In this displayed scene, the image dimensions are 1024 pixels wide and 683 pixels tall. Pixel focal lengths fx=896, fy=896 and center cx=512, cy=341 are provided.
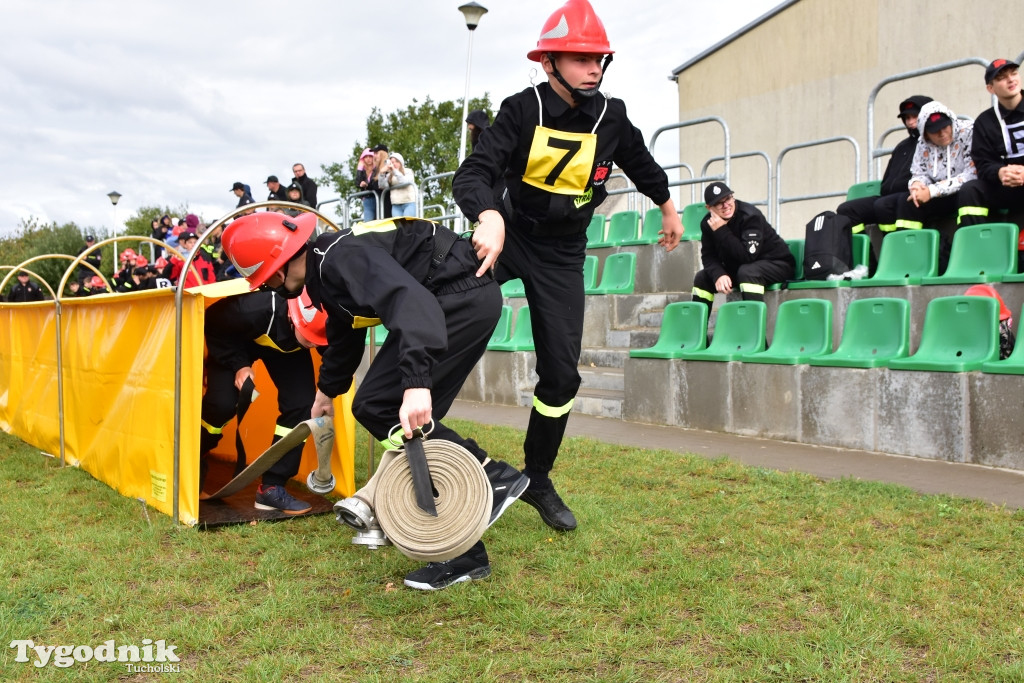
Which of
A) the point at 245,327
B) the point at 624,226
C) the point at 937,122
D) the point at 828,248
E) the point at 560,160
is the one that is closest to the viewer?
the point at 560,160

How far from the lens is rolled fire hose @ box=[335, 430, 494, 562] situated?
3.28 metres

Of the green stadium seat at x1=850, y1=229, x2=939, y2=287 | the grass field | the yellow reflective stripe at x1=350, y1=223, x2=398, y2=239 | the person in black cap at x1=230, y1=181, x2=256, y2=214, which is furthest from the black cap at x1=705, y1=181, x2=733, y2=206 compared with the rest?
the person in black cap at x1=230, y1=181, x2=256, y2=214

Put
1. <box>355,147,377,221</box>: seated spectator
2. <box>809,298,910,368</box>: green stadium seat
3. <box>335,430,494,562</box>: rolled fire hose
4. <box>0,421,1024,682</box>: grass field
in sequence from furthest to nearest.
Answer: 1. <box>355,147,377,221</box>: seated spectator
2. <box>809,298,910,368</box>: green stadium seat
3. <box>335,430,494,562</box>: rolled fire hose
4. <box>0,421,1024,682</box>: grass field

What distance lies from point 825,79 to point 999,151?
578 inches

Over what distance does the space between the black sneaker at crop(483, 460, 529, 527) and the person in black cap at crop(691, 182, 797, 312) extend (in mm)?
5173

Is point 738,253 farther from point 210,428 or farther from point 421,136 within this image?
point 421,136

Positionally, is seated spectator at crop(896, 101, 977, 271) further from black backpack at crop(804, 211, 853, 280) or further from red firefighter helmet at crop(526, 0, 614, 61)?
red firefighter helmet at crop(526, 0, 614, 61)

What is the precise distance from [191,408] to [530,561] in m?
2.10

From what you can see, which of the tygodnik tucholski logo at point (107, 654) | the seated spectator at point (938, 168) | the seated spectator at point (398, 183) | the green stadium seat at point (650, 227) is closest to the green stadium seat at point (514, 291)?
the green stadium seat at point (650, 227)

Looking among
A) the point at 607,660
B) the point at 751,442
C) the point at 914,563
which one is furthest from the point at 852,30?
the point at 607,660

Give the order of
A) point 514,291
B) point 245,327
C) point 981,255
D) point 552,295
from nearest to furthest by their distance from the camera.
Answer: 1. point 552,295
2. point 245,327
3. point 981,255
4. point 514,291

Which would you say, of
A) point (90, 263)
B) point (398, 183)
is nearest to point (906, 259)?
point (90, 263)

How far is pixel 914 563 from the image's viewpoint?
3859 millimetres

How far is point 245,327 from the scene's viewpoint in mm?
5133
